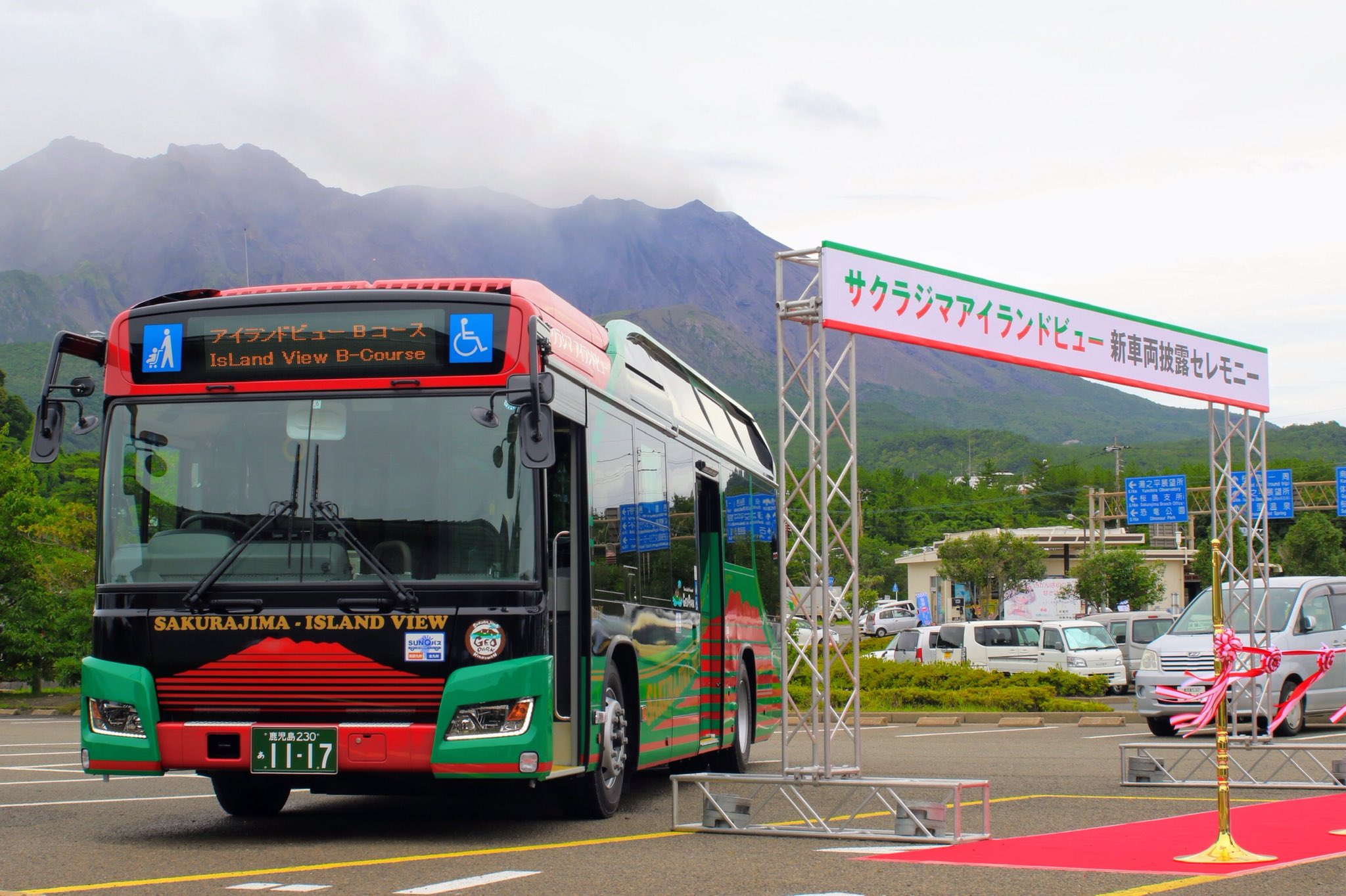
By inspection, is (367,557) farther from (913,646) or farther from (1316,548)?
(1316,548)

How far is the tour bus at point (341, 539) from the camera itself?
864 centimetres

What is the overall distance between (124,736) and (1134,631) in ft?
91.9

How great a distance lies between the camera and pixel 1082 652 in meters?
30.5

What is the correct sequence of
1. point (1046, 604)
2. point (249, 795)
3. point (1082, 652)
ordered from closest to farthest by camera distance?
point (249, 795)
point (1082, 652)
point (1046, 604)

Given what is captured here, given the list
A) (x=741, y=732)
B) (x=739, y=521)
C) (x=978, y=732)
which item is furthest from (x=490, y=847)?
(x=978, y=732)

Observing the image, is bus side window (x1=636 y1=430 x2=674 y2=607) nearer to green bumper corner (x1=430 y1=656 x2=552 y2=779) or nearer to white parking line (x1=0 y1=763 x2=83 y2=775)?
green bumper corner (x1=430 y1=656 x2=552 y2=779)

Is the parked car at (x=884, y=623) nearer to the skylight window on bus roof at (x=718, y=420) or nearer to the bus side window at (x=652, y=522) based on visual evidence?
the skylight window on bus roof at (x=718, y=420)

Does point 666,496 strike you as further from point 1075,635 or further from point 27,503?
point 27,503

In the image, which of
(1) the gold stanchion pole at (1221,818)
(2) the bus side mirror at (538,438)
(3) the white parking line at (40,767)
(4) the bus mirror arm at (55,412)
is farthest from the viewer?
(3) the white parking line at (40,767)

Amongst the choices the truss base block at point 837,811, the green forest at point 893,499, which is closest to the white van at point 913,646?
the green forest at point 893,499

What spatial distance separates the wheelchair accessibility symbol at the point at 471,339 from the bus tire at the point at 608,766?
240 cm

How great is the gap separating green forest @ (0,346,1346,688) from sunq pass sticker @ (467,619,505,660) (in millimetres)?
2651

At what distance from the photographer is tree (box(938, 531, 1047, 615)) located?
72062 mm

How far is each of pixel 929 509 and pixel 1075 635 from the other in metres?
84.5
